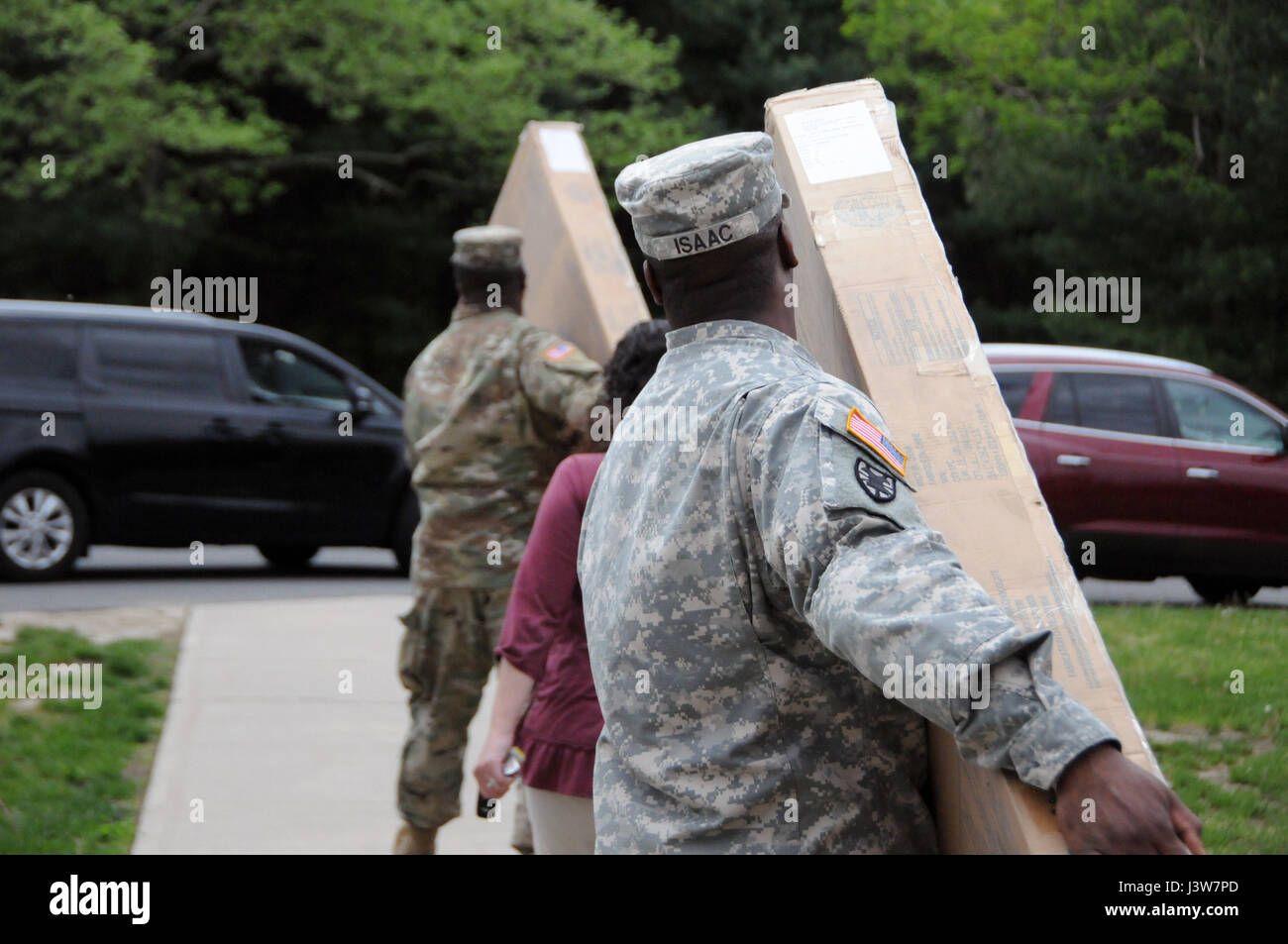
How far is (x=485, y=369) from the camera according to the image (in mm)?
4652

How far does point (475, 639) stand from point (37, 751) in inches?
96.7

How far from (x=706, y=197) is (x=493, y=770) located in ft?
5.98

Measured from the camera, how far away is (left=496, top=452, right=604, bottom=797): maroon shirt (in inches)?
135

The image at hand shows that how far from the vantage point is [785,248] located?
213cm

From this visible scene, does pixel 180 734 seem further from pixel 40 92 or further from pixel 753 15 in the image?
pixel 753 15

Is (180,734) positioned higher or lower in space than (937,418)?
lower

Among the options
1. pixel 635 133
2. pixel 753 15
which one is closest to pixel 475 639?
pixel 635 133

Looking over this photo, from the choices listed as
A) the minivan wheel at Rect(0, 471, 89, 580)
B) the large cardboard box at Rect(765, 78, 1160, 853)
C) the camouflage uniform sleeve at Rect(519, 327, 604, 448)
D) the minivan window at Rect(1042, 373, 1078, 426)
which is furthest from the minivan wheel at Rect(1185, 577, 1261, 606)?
the minivan wheel at Rect(0, 471, 89, 580)

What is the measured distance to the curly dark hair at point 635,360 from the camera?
11.5ft

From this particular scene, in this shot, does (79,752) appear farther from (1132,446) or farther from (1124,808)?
(1132,446)

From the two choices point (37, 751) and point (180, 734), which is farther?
point (180, 734)

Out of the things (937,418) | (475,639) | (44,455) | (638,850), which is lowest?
(44,455)

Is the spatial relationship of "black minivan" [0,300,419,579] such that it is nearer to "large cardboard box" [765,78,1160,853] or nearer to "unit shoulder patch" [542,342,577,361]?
"unit shoulder patch" [542,342,577,361]
